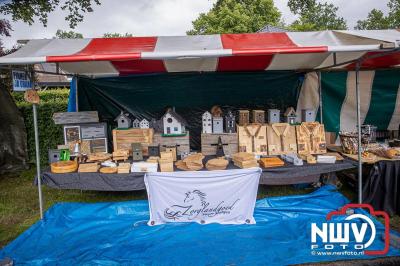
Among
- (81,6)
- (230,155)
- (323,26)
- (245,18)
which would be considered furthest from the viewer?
(323,26)

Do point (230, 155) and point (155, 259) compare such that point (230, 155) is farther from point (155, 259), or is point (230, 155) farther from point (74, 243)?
point (74, 243)

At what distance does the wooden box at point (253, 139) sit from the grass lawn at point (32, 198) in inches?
33.9

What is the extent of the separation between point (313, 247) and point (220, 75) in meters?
2.87

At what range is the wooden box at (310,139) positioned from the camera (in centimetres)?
377

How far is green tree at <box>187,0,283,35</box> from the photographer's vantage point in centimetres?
1994

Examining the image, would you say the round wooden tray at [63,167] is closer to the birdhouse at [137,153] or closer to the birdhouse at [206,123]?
the birdhouse at [137,153]

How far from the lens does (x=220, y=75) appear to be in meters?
4.67

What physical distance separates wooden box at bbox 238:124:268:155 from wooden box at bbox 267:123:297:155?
0.07 m

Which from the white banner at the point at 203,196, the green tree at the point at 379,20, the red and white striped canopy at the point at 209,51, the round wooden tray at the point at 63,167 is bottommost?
the white banner at the point at 203,196

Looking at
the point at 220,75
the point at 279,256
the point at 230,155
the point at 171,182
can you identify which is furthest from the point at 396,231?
the point at 220,75

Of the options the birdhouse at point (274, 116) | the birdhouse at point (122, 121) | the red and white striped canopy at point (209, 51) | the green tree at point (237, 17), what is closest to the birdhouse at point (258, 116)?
the birdhouse at point (274, 116)

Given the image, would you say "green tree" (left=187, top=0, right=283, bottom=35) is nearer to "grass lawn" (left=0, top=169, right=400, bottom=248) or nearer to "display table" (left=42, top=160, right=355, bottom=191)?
"grass lawn" (left=0, top=169, right=400, bottom=248)

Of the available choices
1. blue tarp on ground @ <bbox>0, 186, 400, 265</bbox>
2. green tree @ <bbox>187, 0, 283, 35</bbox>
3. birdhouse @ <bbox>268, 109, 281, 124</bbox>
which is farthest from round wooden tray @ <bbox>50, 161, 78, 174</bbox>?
green tree @ <bbox>187, 0, 283, 35</bbox>

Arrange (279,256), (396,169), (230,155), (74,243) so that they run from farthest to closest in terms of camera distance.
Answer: (230,155), (396,169), (74,243), (279,256)
